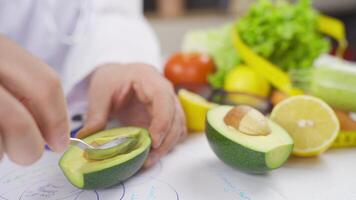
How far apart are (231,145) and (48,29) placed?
0.44 metres

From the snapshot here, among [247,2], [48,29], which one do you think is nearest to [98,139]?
[48,29]

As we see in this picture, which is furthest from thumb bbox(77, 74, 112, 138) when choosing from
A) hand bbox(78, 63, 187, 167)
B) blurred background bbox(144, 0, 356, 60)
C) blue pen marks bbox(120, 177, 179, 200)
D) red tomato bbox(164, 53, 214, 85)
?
blurred background bbox(144, 0, 356, 60)

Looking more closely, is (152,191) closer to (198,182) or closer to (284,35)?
(198,182)

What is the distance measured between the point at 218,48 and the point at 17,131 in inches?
29.0

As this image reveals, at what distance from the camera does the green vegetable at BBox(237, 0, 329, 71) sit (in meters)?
0.87

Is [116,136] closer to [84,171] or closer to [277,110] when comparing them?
[84,171]

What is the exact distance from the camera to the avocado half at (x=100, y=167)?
454 millimetres

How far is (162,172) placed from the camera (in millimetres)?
538

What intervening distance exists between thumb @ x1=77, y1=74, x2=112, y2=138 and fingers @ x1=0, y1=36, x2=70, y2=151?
0.19 metres

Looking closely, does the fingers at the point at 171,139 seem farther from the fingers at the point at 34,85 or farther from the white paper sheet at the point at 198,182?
the fingers at the point at 34,85

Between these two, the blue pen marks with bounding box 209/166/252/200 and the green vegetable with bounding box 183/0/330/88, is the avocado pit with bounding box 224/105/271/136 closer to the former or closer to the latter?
the blue pen marks with bounding box 209/166/252/200

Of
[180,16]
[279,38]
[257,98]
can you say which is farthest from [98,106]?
[180,16]

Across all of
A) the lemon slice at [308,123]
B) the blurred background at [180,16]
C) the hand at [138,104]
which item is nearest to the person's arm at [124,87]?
the hand at [138,104]

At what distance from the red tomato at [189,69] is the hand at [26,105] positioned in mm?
599
